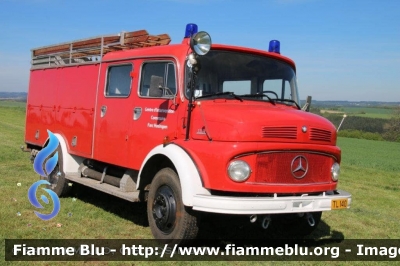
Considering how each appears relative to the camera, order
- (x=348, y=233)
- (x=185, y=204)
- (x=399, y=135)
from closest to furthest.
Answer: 1. (x=185, y=204)
2. (x=348, y=233)
3. (x=399, y=135)

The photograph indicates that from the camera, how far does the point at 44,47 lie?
9570mm

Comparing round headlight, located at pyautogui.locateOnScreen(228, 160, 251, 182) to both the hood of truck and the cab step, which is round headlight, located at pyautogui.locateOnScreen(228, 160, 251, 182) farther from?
the cab step

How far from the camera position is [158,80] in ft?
19.8

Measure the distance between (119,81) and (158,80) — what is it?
1.27 metres

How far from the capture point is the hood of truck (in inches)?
199

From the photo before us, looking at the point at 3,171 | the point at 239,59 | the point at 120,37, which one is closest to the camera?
the point at 239,59

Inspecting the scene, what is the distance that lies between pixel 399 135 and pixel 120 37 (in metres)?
52.0

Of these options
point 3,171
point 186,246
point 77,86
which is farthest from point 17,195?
point 186,246

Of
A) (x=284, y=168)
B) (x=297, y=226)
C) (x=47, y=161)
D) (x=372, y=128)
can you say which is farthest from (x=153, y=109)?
(x=372, y=128)

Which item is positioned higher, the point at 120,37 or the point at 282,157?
the point at 120,37

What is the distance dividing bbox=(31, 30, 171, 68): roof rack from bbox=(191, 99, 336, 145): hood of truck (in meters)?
2.01

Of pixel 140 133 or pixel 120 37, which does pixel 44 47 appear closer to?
pixel 120 37

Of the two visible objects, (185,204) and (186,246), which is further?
(186,246)

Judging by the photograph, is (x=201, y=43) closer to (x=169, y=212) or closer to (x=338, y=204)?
(x=169, y=212)
